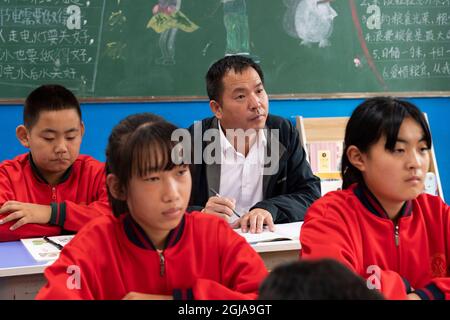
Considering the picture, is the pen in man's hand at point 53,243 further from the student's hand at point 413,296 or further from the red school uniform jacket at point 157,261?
the student's hand at point 413,296

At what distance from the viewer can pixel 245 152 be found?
2645 mm

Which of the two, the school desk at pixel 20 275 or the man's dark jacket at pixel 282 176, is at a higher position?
the man's dark jacket at pixel 282 176

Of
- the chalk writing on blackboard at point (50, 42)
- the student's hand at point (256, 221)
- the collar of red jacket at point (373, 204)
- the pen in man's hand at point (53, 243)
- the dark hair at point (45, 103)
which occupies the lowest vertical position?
the pen in man's hand at point (53, 243)

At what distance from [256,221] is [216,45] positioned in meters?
1.79

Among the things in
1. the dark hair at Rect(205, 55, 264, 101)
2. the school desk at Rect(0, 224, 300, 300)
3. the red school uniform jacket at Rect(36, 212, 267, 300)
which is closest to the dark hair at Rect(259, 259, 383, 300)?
the red school uniform jacket at Rect(36, 212, 267, 300)

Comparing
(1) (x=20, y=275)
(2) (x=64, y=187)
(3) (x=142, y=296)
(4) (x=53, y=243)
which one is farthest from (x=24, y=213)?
(3) (x=142, y=296)

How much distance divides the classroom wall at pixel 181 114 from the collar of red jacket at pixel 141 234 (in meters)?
1.96

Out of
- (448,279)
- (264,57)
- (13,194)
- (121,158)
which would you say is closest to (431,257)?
(448,279)

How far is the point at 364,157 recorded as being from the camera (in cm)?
162

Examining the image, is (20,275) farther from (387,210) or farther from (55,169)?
(387,210)

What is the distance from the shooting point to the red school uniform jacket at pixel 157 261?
133 centimetres

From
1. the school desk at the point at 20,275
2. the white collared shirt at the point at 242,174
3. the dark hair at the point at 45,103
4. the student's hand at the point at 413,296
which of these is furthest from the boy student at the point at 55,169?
the student's hand at the point at 413,296

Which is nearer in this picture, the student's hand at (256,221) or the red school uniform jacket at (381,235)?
the red school uniform jacket at (381,235)
